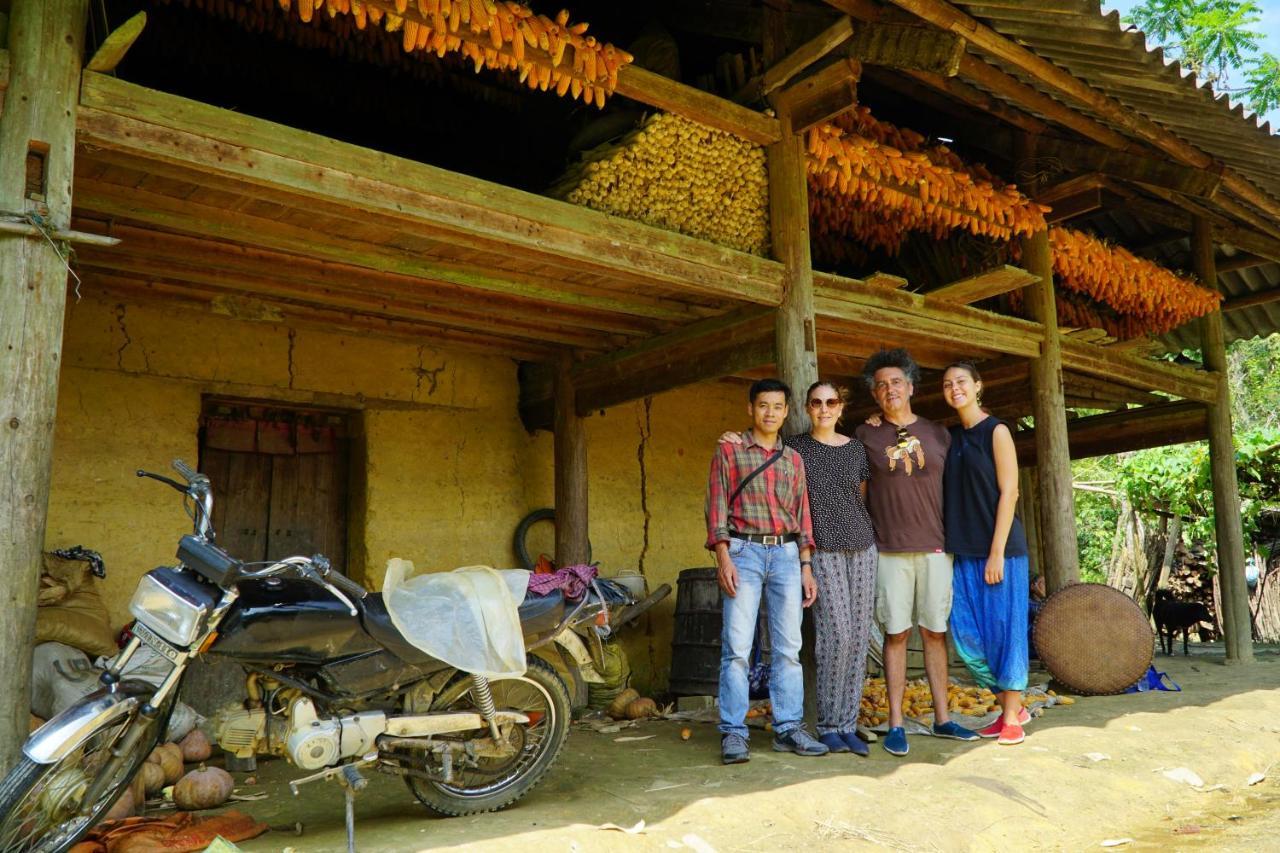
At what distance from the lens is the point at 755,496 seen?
457 cm

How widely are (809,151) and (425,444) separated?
3366mm

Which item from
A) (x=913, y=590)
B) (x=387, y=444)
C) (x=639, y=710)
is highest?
(x=387, y=444)

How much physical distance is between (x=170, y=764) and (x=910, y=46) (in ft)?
16.4

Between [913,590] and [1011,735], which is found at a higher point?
[913,590]

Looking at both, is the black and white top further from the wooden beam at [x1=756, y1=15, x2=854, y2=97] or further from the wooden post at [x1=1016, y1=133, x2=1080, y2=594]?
the wooden post at [x1=1016, y1=133, x2=1080, y2=594]

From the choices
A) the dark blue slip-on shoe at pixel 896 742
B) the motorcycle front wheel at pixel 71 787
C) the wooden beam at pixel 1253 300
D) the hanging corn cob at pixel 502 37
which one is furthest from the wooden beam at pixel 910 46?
the wooden beam at pixel 1253 300

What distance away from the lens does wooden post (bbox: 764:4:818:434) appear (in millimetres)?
5387

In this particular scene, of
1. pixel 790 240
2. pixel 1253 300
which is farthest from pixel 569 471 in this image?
pixel 1253 300

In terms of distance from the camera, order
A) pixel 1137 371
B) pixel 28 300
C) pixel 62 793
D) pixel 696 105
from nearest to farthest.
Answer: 1. pixel 62 793
2. pixel 28 300
3. pixel 696 105
4. pixel 1137 371

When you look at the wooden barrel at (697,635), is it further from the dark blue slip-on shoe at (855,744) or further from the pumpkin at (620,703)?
the dark blue slip-on shoe at (855,744)

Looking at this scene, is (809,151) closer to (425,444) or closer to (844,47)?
(844,47)

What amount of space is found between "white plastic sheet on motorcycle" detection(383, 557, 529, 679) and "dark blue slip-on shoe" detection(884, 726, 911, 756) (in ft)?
6.85

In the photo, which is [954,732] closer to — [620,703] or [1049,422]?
[620,703]

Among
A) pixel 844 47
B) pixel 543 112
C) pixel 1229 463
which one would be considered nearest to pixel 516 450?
pixel 543 112
